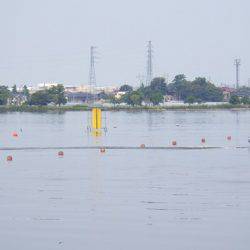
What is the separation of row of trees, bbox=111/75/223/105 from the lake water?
327ft

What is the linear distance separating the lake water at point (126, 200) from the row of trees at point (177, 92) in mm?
99779

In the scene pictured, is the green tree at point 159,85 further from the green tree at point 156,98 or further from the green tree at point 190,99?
the green tree at point 156,98

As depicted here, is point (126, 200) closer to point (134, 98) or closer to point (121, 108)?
point (134, 98)

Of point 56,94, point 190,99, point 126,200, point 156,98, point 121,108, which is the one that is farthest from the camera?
point 190,99

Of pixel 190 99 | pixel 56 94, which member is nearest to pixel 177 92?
pixel 190 99

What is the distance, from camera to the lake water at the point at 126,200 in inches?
758

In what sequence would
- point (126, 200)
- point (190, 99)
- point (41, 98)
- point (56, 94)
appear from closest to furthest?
point (126, 200) → point (56, 94) → point (41, 98) → point (190, 99)

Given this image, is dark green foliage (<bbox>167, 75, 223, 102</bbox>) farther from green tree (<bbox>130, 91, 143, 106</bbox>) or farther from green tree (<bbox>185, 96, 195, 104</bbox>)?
green tree (<bbox>130, 91, 143, 106</bbox>)

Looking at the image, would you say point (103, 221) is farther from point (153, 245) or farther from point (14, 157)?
point (14, 157)

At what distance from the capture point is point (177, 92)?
160m

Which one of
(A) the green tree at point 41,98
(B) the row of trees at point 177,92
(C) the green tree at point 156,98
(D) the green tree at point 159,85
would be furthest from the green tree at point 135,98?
(A) the green tree at point 41,98

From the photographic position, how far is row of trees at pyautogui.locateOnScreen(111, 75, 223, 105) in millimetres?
141750

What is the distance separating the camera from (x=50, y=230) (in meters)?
20.1

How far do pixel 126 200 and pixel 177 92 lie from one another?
137 metres
